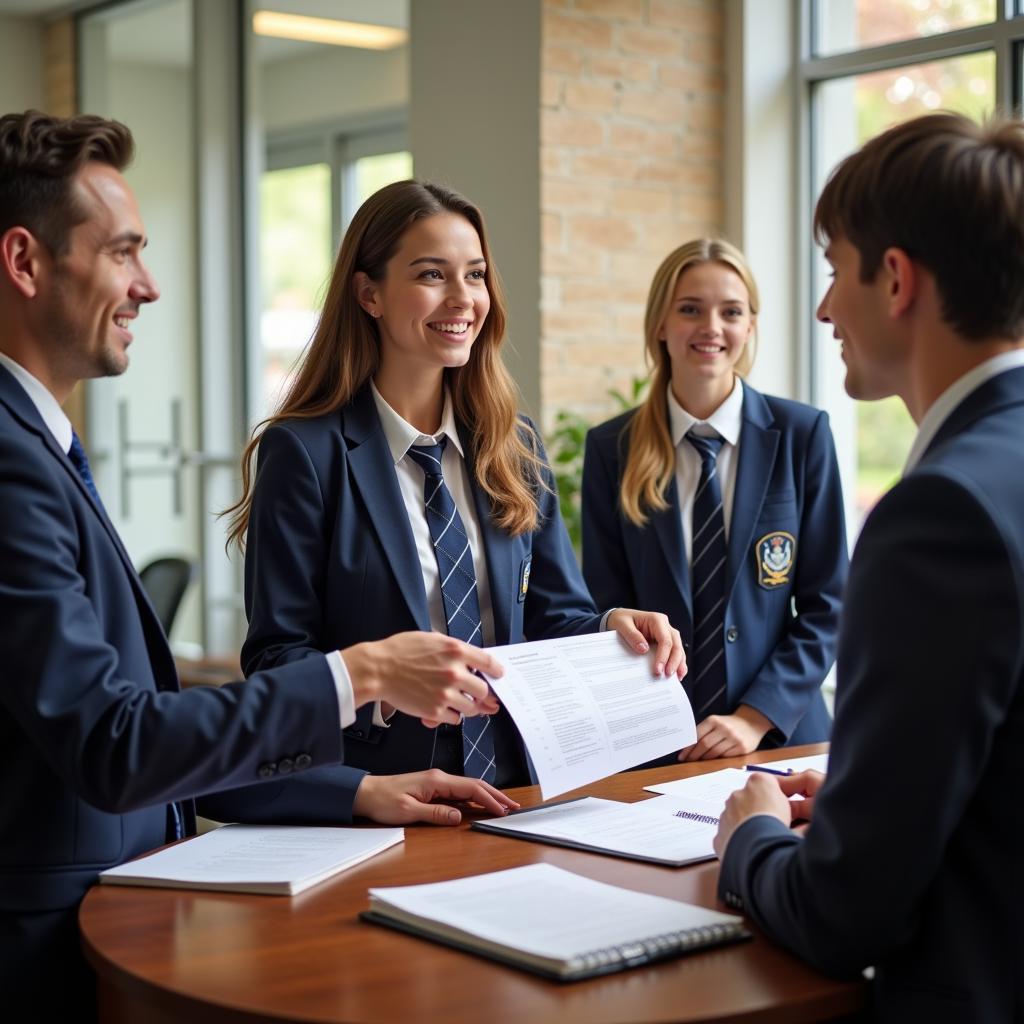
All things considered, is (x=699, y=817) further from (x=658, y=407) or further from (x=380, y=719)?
(x=658, y=407)

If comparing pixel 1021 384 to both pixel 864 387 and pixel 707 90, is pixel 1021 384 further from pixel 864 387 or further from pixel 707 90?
pixel 707 90

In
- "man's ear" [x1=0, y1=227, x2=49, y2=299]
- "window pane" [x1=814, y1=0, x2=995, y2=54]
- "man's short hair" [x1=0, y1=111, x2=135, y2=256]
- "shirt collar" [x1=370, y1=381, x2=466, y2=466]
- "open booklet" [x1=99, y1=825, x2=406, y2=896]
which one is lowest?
"open booklet" [x1=99, y1=825, x2=406, y2=896]

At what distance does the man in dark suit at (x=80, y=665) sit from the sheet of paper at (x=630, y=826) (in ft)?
0.68

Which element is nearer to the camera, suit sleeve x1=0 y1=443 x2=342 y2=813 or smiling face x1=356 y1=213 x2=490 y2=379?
suit sleeve x1=0 y1=443 x2=342 y2=813

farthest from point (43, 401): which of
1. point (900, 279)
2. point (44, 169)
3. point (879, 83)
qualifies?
point (879, 83)

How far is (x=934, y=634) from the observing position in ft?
4.32

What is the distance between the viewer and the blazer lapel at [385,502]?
2.33 meters

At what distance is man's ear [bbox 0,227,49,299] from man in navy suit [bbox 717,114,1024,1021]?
40.4 inches

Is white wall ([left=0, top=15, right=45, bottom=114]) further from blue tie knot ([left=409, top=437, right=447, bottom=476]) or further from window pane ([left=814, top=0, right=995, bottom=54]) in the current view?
blue tie knot ([left=409, top=437, right=447, bottom=476])

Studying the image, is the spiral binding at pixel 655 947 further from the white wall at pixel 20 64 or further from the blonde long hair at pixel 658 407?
the white wall at pixel 20 64

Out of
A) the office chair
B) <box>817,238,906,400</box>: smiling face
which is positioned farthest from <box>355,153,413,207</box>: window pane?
<box>817,238,906,400</box>: smiling face

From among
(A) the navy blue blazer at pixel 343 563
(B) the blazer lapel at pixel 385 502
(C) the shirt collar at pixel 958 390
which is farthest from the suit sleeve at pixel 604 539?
(C) the shirt collar at pixel 958 390

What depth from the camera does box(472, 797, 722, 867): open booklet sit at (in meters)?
1.86

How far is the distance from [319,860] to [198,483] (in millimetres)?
5644
